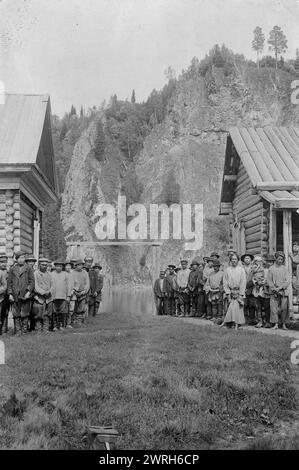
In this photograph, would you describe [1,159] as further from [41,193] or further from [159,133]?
[159,133]

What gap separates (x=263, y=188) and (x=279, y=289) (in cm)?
293

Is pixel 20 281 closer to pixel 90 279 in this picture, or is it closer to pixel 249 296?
pixel 90 279

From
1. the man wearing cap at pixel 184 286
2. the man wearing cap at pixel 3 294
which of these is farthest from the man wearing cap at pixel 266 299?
the man wearing cap at pixel 3 294

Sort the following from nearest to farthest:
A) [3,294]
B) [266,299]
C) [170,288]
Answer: [3,294]
[266,299]
[170,288]

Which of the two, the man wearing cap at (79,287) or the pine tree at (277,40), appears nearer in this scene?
the pine tree at (277,40)

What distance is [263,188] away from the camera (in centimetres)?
1328

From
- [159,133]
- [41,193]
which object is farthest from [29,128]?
[159,133]

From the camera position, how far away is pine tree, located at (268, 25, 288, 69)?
7.68m

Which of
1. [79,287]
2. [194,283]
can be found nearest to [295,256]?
[194,283]

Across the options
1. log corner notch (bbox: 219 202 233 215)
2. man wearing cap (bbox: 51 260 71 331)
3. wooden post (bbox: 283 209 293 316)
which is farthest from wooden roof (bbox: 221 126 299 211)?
man wearing cap (bbox: 51 260 71 331)

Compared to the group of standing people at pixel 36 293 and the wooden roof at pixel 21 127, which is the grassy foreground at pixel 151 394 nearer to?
the group of standing people at pixel 36 293

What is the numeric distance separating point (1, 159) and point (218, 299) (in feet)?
22.5

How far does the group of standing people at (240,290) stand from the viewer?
1156 centimetres
